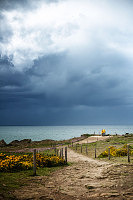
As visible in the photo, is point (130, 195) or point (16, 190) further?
point (16, 190)

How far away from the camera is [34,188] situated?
923 centimetres

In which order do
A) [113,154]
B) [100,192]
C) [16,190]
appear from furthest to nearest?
[113,154]
[16,190]
[100,192]

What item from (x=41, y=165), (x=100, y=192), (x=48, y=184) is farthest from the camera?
(x=41, y=165)

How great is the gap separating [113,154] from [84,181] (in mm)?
14746

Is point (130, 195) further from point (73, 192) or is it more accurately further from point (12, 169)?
point (12, 169)

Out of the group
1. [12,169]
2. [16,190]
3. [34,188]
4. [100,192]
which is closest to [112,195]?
[100,192]

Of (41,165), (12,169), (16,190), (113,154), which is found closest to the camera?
(16,190)

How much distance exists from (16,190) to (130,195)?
520 centimetres

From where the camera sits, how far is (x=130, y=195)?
7.70 meters

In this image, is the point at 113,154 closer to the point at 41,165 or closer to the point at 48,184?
the point at 41,165

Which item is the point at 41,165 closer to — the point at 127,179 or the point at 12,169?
the point at 12,169

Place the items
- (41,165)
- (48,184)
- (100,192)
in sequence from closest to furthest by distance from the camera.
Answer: (100,192), (48,184), (41,165)

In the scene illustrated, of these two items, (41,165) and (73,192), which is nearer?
(73,192)

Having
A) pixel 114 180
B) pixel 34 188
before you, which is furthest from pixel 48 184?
pixel 114 180
